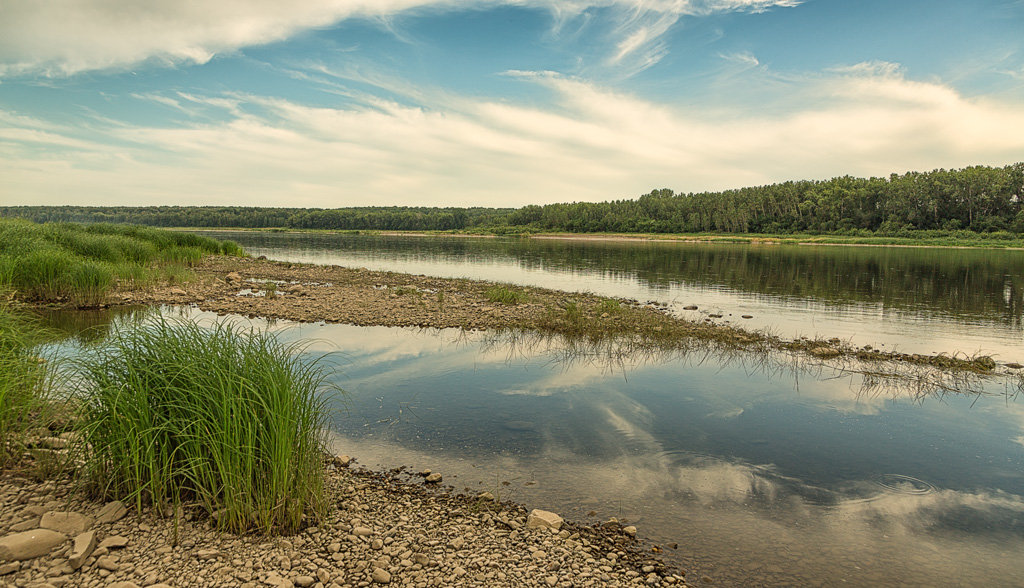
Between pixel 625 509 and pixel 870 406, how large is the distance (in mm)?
7383

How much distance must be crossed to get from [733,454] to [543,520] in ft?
13.1

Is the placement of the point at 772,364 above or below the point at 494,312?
below

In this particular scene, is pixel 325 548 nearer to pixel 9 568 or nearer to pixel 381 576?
pixel 381 576

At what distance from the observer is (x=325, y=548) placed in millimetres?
5180

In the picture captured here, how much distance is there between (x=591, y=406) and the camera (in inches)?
421

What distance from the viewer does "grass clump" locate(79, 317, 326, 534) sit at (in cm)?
526

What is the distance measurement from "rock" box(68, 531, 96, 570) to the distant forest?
7278cm

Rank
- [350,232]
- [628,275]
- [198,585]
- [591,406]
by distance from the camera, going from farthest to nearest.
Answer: [350,232] → [628,275] → [591,406] → [198,585]

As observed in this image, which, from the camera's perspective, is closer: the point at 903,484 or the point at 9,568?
the point at 9,568

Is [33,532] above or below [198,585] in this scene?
above

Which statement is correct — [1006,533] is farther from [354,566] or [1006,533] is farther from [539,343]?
[539,343]

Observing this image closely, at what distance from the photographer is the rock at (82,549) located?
449 cm

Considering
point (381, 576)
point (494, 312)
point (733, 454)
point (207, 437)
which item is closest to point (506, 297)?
point (494, 312)

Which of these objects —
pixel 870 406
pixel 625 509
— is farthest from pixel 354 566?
pixel 870 406
